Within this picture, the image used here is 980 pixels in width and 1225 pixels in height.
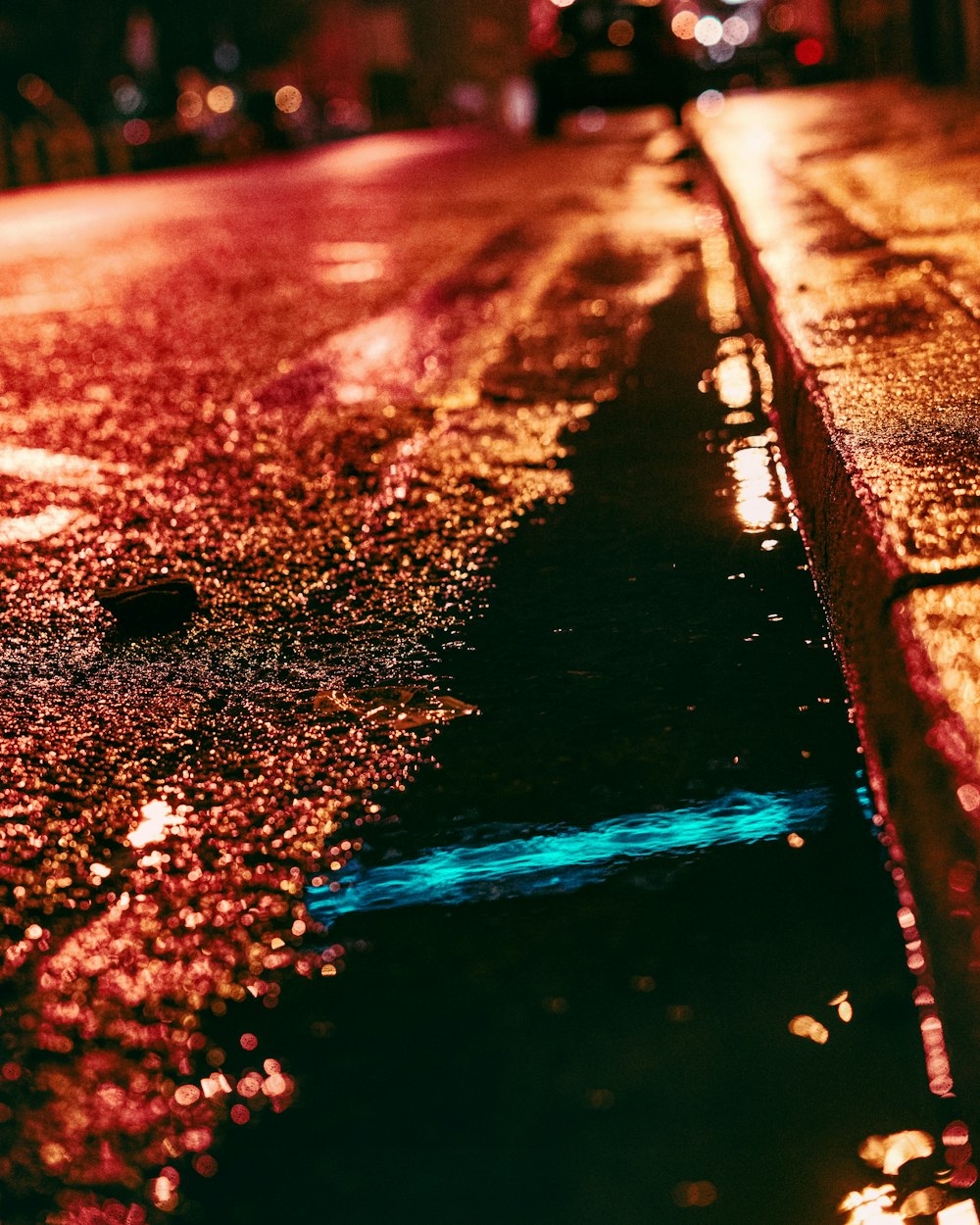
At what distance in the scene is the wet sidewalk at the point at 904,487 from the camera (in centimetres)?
145

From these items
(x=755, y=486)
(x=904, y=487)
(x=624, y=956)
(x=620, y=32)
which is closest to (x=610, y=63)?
(x=620, y=32)

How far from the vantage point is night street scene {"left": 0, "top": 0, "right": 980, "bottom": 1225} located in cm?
136

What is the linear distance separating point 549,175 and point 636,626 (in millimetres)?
12606

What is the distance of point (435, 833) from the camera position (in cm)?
192

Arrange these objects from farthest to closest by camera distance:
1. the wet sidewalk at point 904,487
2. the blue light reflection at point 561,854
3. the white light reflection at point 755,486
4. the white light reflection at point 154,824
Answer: the white light reflection at point 755,486 → the white light reflection at point 154,824 → the blue light reflection at point 561,854 → the wet sidewalk at point 904,487

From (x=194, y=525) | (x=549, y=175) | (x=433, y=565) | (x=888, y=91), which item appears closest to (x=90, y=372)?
(x=194, y=525)

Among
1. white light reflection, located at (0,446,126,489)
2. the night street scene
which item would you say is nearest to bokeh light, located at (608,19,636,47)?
the night street scene

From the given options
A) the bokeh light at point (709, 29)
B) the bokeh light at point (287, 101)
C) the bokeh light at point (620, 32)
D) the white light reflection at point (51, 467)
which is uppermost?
the bokeh light at point (709, 29)

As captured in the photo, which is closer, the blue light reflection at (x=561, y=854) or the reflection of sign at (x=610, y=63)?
the blue light reflection at (x=561, y=854)

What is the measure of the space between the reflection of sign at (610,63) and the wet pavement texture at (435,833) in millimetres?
17256

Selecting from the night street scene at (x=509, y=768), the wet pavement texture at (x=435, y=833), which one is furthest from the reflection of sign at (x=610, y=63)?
the wet pavement texture at (x=435, y=833)

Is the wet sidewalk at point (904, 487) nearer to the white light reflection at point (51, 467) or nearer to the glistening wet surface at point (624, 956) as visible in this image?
the glistening wet surface at point (624, 956)

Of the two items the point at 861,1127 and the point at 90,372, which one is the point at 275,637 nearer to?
the point at 861,1127

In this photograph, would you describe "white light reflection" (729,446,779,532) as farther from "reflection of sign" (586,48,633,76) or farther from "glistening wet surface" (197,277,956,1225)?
"reflection of sign" (586,48,633,76)
